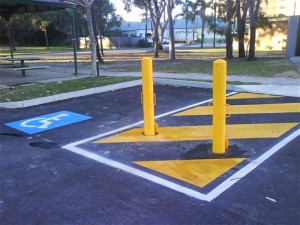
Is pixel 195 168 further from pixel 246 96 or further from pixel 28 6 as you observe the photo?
pixel 28 6

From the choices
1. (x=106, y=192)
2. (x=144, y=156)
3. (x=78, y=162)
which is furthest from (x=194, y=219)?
(x=78, y=162)

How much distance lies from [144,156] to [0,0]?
30.6 ft

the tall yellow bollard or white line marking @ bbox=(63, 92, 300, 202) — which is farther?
the tall yellow bollard

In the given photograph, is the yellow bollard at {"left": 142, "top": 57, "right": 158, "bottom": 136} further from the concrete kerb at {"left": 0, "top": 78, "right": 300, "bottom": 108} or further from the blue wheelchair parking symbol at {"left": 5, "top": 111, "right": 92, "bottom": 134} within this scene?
the concrete kerb at {"left": 0, "top": 78, "right": 300, "bottom": 108}

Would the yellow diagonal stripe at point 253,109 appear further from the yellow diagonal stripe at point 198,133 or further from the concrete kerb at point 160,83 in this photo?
the concrete kerb at point 160,83

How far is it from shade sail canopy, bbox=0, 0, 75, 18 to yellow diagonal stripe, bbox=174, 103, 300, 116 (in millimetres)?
8393

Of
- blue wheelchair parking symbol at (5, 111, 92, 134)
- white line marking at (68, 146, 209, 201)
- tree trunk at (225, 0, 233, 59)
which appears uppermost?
tree trunk at (225, 0, 233, 59)

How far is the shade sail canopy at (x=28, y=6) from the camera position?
12.6 metres

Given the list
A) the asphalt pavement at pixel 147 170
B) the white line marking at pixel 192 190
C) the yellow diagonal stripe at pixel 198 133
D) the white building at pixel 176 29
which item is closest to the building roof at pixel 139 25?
the white building at pixel 176 29

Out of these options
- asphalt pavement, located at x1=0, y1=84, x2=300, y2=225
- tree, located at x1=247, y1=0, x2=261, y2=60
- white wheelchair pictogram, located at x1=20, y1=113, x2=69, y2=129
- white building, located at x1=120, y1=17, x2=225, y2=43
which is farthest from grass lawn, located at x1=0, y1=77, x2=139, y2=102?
white building, located at x1=120, y1=17, x2=225, y2=43

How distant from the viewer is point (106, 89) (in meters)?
10.3

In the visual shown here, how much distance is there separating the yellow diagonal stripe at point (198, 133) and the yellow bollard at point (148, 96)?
0.15 m

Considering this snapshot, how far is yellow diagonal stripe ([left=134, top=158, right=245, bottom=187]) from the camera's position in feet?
13.1

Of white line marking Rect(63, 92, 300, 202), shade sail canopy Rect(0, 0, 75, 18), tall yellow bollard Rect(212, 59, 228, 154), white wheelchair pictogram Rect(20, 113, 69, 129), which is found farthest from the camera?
shade sail canopy Rect(0, 0, 75, 18)
